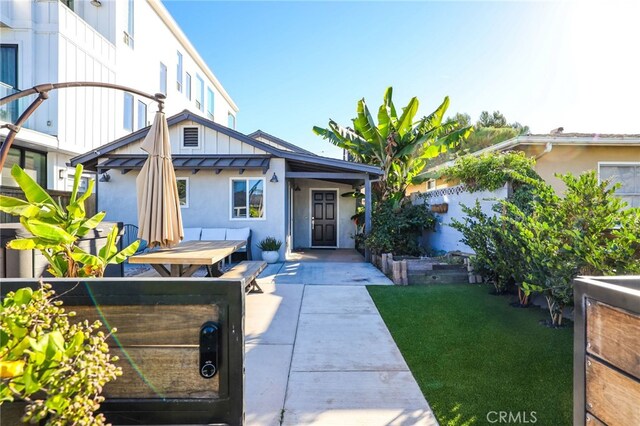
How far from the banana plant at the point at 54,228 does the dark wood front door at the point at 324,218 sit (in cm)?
1229

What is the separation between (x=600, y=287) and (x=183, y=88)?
837 inches

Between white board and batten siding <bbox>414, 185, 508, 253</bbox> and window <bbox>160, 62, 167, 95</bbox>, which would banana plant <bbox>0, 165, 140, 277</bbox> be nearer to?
white board and batten siding <bbox>414, 185, 508, 253</bbox>

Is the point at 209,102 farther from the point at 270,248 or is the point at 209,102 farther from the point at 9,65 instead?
the point at 270,248

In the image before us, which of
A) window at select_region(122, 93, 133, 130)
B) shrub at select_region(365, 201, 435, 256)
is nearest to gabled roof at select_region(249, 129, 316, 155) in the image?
window at select_region(122, 93, 133, 130)

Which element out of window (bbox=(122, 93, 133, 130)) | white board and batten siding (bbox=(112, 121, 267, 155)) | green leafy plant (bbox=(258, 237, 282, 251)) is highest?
window (bbox=(122, 93, 133, 130))

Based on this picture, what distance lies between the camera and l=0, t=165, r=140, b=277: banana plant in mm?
2020

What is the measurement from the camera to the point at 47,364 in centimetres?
122

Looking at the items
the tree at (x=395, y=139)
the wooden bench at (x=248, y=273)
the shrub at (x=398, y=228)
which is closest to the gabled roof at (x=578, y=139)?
the tree at (x=395, y=139)

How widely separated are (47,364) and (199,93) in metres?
22.5

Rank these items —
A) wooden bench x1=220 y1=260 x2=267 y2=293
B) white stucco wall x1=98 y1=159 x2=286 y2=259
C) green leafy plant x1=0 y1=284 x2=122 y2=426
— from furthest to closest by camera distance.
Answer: white stucco wall x1=98 y1=159 x2=286 y2=259 < wooden bench x1=220 y1=260 x2=267 y2=293 < green leafy plant x1=0 y1=284 x2=122 y2=426

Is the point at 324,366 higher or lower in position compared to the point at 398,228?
lower

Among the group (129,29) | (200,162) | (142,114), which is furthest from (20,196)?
(129,29)

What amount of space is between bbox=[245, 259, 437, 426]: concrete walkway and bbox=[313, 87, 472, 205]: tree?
5.70 m

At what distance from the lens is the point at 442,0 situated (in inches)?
342
